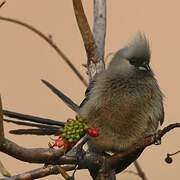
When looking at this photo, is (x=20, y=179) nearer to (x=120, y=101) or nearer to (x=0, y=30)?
(x=120, y=101)

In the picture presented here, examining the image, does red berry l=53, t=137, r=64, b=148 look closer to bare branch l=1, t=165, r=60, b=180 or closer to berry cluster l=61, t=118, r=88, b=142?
berry cluster l=61, t=118, r=88, b=142

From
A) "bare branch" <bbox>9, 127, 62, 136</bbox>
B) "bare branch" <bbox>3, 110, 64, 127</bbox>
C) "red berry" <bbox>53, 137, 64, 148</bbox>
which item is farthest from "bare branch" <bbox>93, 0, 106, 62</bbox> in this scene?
"red berry" <bbox>53, 137, 64, 148</bbox>

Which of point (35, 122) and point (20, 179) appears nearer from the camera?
point (20, 179)

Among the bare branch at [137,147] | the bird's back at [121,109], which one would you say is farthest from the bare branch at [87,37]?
the bare branch at [137,147]

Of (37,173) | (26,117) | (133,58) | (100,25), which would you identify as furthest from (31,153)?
(133,58)

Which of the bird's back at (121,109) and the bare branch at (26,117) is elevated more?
the bare branch at (26,117)

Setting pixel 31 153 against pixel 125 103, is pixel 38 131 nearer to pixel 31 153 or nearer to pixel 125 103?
pixel 31 153

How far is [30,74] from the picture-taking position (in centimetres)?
453

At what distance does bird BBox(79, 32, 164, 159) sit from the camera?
111 inches

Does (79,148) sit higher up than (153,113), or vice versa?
(79,148)

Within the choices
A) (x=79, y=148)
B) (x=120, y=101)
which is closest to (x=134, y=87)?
(x=120, y=101)

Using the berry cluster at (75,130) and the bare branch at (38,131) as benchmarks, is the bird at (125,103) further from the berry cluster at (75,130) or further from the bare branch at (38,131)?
the berry cluster at (75,130)

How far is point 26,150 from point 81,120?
0.15 meters

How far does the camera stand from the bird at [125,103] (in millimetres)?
2814
